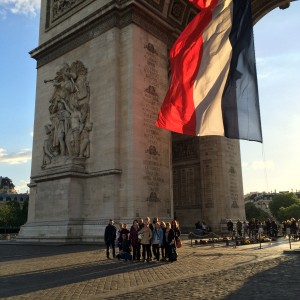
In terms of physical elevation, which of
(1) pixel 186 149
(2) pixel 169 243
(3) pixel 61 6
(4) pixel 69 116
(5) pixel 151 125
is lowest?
(2) pixel 169 243

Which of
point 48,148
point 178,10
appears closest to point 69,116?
point 48,148

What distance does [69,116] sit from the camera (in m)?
24.0

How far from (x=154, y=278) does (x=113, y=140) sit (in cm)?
1277

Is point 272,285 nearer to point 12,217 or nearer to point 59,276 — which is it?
point 59,276

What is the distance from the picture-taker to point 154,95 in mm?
23141

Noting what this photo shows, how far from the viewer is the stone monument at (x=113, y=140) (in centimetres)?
2136

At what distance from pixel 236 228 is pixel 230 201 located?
180 centimetres

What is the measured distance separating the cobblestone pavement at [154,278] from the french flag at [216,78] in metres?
3.68

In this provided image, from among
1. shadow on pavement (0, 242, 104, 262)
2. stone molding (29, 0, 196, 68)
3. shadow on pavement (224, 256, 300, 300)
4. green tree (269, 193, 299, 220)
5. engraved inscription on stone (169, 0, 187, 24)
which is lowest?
shadow on pavement (224, 256, 300, 300)

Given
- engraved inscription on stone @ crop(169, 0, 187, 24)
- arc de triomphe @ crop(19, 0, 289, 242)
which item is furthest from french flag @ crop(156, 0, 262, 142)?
engraved inscription on stone @ crop(169, 0, 187, 24)

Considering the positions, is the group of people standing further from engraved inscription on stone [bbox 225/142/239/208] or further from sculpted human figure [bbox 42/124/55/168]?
engraved inscription on stone [bbox 225/142/239/208]

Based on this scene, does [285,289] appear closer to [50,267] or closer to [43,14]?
[50,267]

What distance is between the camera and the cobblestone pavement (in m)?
7.42

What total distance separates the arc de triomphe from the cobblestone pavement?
7.80 metres
